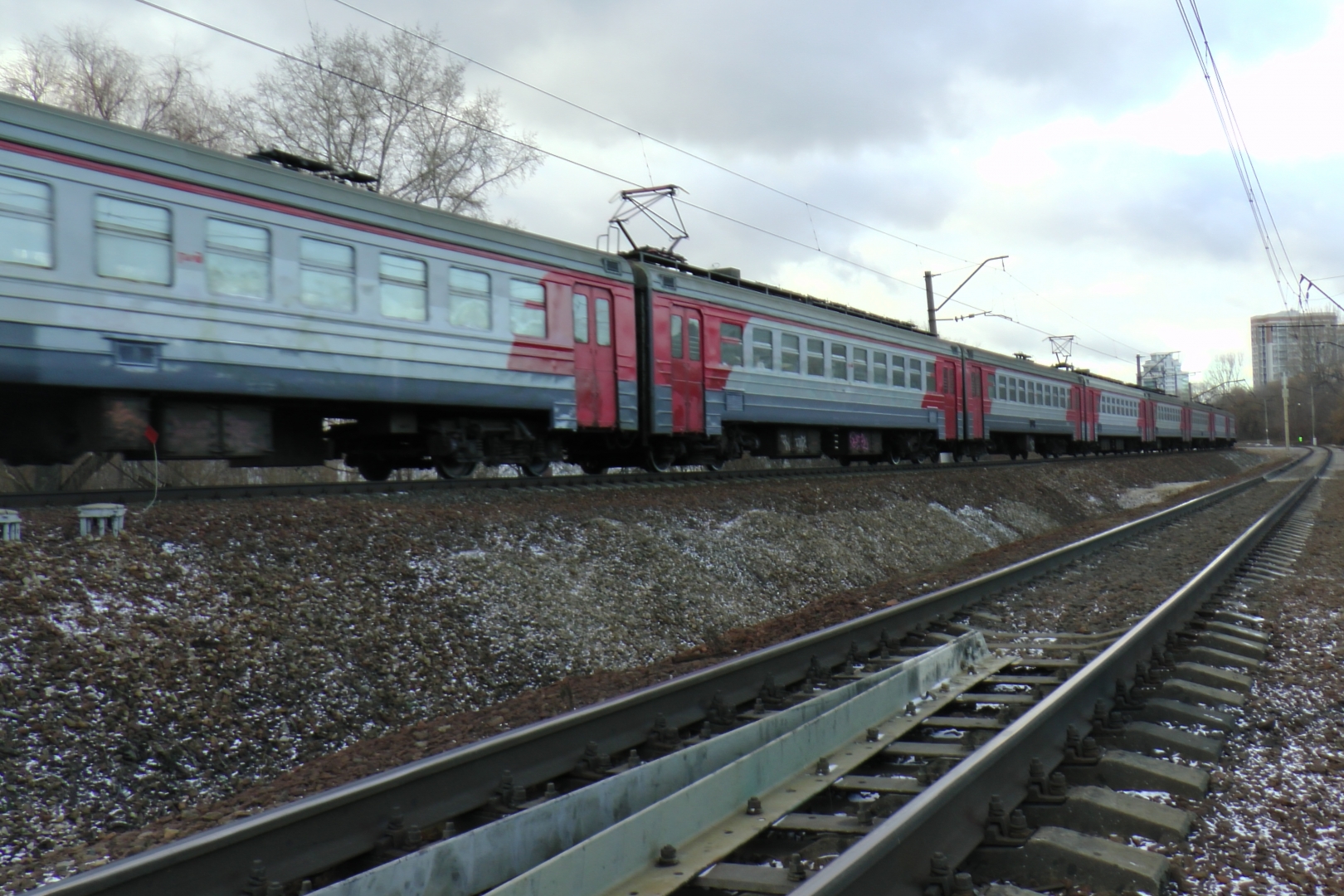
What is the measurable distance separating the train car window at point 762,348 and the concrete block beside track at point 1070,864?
39.2ft

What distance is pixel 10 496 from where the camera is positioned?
6.86 meters

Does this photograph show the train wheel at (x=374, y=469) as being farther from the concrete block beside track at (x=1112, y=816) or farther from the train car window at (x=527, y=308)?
the concrete block beside track at (x=1112, y=816)

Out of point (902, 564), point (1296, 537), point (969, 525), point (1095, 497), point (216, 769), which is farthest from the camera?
point (1095, 497)

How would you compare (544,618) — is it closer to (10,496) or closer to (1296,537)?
(10,496)

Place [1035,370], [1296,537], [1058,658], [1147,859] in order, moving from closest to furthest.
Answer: [1147,859] < [1058,658] < [1296,537] < [1035,370]

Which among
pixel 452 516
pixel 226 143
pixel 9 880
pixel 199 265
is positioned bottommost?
pixel 9 880

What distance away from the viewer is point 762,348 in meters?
14.9

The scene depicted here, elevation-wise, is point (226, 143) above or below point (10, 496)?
above

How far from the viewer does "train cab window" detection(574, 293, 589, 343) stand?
11.4 m

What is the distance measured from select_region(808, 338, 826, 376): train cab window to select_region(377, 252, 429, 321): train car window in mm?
8178

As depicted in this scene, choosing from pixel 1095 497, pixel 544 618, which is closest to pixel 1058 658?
pixel 544 618

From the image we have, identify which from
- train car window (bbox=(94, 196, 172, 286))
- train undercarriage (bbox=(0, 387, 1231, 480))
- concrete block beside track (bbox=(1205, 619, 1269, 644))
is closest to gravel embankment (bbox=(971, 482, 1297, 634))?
concrete block beside track (bbox=(1205, 619, 1269, 644))

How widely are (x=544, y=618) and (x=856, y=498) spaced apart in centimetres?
714

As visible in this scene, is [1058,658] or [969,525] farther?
[969,525]
